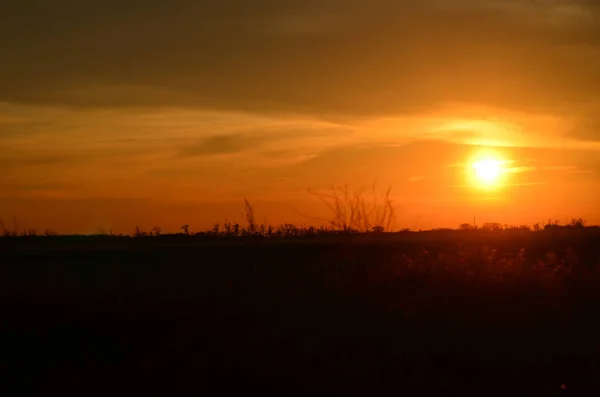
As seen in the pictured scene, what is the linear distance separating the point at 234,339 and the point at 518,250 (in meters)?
10.9

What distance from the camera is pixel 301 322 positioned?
48.4ft

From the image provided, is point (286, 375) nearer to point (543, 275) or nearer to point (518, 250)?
point (543, 275)

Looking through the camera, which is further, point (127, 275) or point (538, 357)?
point (127, 275)

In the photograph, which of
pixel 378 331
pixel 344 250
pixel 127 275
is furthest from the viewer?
pixel 344 250

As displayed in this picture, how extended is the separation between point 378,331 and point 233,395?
3.59 meters

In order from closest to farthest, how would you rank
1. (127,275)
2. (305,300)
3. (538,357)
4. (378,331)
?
1. (538,357)
2. (378,331)
3. (305,300)
4. (127,275)

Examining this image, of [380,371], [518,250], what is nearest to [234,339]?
[380,371]

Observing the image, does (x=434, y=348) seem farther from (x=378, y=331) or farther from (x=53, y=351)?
(x=53, y=351)

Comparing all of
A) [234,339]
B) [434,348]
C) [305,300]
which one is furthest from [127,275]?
[434,348]

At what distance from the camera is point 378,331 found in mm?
14375

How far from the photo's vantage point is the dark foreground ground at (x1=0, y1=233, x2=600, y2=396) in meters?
11.9

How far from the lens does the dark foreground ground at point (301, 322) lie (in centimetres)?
1191

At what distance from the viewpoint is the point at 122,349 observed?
13.5 meters

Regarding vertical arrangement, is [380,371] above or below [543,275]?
below
